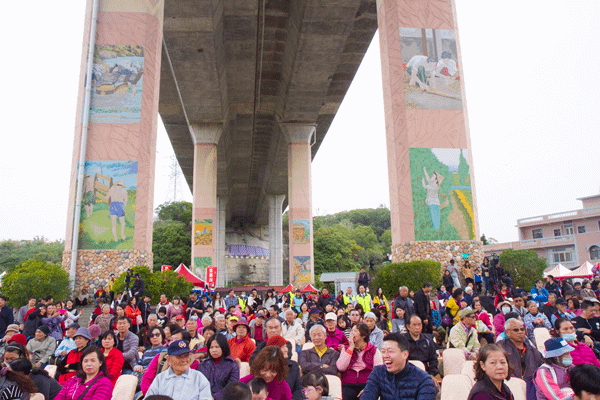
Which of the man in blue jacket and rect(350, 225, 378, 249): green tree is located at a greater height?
rect(350, 225, 378, 249): green tree

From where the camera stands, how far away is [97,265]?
16406mm

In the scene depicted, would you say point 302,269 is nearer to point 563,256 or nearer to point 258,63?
point 258,63

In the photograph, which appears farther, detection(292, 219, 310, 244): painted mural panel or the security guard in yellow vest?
detection(292, 219, 310, 244): painted mural panel

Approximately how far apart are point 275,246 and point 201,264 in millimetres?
19126

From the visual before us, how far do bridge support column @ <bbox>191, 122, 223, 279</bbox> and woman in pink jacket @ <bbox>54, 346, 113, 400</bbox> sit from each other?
23.6 metres

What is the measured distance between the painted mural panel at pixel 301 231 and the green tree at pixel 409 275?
45.8 feet

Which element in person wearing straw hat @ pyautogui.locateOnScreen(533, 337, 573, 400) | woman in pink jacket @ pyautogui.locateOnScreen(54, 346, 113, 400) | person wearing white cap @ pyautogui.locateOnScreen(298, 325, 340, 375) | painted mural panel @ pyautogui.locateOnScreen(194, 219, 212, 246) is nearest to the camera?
person wearing straw hat @ pyautogui.locateOnScreen(533, 337, 573, 400)

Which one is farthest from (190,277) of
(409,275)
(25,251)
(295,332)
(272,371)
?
(25,251)

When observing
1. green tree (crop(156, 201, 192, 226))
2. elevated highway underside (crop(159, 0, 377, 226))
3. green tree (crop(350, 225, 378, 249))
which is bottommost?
green tree (crop(350, 225, 378, 249))

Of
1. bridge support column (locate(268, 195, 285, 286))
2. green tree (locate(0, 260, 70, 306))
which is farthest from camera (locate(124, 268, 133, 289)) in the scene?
bridge support column (locate(268, 195, 285, 286))

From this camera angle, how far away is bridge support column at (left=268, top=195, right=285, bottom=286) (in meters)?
45.3

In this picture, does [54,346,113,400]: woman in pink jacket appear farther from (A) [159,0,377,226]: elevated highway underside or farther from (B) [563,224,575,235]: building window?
(B) [563,224,575,235]: building window

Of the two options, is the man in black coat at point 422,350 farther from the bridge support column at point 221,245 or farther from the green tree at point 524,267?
the bridge support column at point 221,245

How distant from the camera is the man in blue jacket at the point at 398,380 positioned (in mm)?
3260
